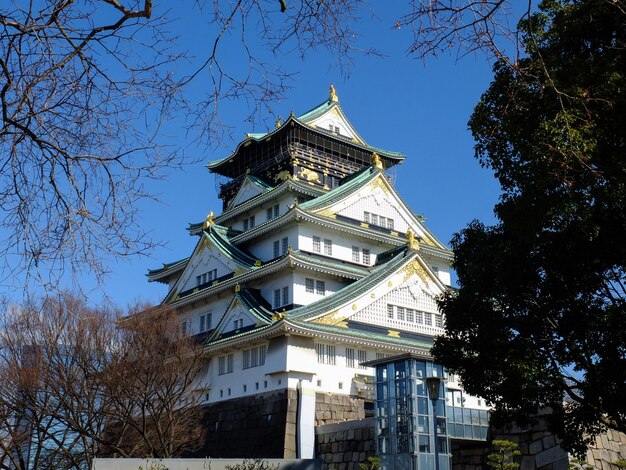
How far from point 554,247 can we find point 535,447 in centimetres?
1063

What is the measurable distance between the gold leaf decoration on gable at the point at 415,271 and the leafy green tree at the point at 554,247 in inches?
745

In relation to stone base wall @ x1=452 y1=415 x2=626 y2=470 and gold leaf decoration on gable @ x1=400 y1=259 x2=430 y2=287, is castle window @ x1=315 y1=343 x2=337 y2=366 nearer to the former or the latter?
gold leaf decoration on gable @ x1=400 y1=259 x2=430 y2=287

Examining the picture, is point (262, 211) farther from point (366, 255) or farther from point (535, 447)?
point (535, 447)

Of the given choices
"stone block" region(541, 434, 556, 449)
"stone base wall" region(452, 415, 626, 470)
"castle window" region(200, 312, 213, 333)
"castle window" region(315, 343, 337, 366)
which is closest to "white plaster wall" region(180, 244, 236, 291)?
"castle window" region(200, 312, 213, 333)

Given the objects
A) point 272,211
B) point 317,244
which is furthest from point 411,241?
point 272,211

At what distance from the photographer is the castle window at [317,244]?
3734 cm

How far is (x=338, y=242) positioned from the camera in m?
38.5

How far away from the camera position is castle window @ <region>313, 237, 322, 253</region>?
37.3m

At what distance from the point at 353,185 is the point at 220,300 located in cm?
1004

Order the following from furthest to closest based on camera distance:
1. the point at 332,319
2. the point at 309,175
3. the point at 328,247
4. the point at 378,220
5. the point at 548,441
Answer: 1. the point at 309,175
2. the point at 378,220
3. the point at 328,247
4. the point at 332,319
5. the point at 548,441

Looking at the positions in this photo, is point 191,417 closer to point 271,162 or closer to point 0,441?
point 0,441

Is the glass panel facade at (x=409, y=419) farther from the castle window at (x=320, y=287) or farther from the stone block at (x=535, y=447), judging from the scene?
the castle window at (x=320, y=287)

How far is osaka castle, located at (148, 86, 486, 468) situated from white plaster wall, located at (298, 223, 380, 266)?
7cm

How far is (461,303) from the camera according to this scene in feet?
55.5
